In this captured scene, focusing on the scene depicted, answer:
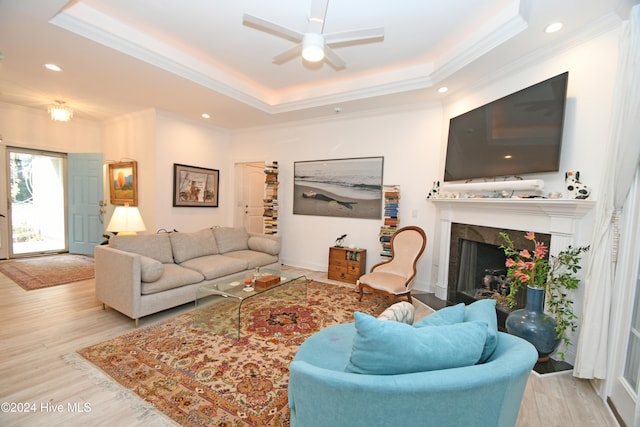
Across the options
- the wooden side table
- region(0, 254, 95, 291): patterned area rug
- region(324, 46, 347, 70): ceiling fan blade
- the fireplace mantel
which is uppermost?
region(324, 46, 347, 70): ceiling fan blade

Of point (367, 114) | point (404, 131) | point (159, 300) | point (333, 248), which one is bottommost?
point (159, 300)

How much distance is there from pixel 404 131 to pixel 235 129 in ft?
11.7

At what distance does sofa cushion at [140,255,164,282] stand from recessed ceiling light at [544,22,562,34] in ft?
13.6

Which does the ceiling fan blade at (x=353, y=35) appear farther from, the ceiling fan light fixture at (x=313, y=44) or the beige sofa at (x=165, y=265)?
the beige sofa at (x=165, y=265)

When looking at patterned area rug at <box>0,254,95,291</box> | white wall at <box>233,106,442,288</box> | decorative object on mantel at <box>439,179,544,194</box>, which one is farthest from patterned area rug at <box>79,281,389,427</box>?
patterned area rug at <box>0,254,95,291</box>

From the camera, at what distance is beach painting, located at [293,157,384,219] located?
4.48 m

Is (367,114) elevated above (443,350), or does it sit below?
above

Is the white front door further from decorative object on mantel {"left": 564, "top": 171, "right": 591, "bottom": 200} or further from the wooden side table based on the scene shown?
decorative object on mantel {"left": 564, "top": 171, "right": 591, "bottom": 200}

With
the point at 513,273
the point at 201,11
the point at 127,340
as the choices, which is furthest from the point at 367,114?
the point at 127,340

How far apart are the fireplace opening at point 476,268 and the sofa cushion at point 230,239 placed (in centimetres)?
314

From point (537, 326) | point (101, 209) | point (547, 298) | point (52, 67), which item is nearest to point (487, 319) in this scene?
point (537, 326)

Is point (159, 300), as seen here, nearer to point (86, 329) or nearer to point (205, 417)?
point (86, 329)

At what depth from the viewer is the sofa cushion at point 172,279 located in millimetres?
2745

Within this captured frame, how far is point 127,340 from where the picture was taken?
7.88 ft
